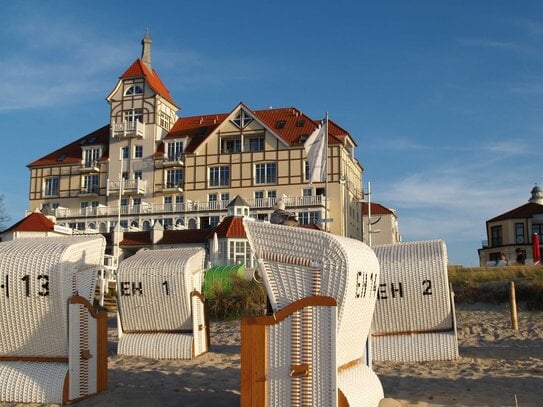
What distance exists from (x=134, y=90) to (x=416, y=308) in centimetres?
4129

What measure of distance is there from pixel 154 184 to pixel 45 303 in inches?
1626

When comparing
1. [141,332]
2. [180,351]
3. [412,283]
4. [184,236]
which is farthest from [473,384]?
[184,236]

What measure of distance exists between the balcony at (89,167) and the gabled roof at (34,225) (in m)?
9.70

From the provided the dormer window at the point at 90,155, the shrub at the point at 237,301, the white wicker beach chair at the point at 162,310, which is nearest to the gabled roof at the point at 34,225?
the dormer window at the point at 90,155

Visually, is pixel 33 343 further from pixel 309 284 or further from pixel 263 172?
pixel 263 172

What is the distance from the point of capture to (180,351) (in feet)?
36.7

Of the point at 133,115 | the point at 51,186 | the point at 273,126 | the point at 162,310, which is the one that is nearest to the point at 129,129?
the point at 133,115

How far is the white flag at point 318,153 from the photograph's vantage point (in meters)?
22.5

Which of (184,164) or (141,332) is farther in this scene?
(184,164)

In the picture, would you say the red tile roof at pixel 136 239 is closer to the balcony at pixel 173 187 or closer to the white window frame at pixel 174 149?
the balcony at pixel 173 187

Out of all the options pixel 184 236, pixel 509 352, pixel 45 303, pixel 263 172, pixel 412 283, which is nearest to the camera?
pixel 45 303

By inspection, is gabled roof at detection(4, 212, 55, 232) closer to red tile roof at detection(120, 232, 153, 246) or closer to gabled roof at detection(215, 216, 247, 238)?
red tile roof at detection(120, 232, 153, 246)

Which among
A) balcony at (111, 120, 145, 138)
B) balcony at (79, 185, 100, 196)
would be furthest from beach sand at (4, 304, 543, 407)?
balcony at (79, 185, 100, 196)

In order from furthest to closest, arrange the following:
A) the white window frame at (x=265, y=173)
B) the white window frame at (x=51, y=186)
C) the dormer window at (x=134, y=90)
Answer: the white window frame at (x=51, y=186) < the dormer window at (x=134, y=90) < the white window frame at (x=265, y=173)
